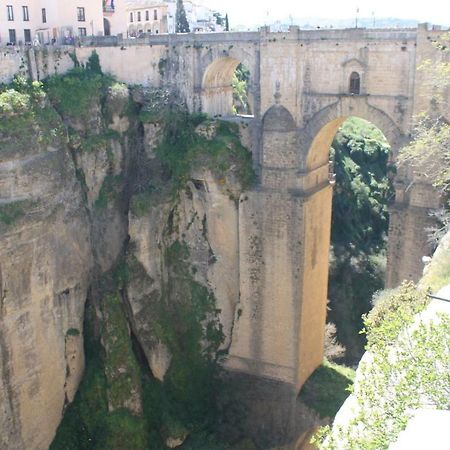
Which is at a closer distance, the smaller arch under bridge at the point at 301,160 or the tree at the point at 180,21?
the smaller arch under bridge at the point at 301,160

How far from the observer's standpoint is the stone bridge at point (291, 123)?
1770 centimetres

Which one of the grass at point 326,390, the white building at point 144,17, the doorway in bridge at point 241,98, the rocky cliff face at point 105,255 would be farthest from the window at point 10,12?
the grass at point 326,390

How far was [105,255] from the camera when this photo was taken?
2108 centimetres

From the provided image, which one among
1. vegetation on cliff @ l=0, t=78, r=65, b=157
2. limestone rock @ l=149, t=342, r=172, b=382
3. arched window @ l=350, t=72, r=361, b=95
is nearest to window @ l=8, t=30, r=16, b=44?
vegetation on cliff @ l=0, t=78, r=65, b=157

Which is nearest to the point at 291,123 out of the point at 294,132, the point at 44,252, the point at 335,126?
the point at 294,132

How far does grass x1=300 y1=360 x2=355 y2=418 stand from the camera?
2033 cm

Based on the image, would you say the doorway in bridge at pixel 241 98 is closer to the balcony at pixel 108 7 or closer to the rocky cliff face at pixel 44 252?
the balcony at pixel 108 7

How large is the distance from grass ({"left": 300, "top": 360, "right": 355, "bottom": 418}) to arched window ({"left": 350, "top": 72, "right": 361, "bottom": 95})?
9444mm

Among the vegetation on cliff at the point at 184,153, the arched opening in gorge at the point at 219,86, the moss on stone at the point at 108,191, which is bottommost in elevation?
Answer: the moss on stone at the point at 108,191

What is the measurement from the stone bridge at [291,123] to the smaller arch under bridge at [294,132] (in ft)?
0.11

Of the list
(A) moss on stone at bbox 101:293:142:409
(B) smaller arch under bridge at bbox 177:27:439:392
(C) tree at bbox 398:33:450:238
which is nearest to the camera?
(C) tree at bbox 398:33:450:238

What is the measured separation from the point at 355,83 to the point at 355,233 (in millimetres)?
16253

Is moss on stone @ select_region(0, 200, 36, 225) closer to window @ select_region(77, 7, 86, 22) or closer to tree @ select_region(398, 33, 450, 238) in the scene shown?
tree @ select_region(398, 33, 450, 238)

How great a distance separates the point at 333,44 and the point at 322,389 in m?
11.0
